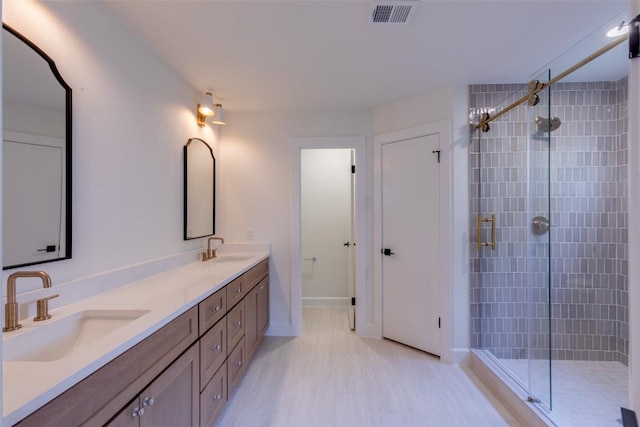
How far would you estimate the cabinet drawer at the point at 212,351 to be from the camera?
1.58 metres

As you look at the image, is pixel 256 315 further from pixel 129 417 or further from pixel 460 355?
pixel 460 355

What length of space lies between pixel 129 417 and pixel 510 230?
273cm

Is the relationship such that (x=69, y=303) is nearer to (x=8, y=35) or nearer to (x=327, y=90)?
(x=8, y=35)

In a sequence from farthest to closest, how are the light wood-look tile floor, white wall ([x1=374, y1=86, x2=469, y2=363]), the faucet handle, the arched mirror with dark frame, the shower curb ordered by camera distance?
white wall ([x1=374, y1=86, x2=469, y2=363]) → the arched mirror with dark frame → the light wood-look tile floor → the shower curb → the faucet handle

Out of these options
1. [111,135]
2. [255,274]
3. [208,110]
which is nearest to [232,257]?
[255,274]

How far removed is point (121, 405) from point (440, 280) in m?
2.39

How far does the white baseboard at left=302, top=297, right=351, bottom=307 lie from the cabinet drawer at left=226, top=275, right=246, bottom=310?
202cm

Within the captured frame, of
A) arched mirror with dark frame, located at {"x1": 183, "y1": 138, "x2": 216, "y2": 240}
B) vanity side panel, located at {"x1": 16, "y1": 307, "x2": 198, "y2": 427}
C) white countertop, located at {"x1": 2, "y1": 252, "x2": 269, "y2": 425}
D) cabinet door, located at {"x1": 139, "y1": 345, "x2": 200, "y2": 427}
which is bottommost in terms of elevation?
cabinet door, located at {"x1": 139, "y1": 345, "x2": 200, "y2": 427}

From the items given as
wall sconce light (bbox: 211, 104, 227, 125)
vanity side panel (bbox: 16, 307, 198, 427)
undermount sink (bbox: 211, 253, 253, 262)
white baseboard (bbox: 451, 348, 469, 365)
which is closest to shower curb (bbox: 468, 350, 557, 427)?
white baseboard (bbox: 451, 348, 469, 365)

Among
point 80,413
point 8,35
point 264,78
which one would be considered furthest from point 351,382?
point 8,35

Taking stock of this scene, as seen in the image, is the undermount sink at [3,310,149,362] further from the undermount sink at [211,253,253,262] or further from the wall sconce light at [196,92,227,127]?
the wall sconce light at [196,92,227,127]

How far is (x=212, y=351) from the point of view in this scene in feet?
5.55

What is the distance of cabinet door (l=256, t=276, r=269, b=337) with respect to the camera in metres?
2.71

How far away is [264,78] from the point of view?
2.44m
